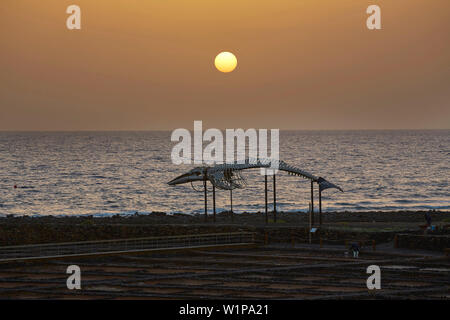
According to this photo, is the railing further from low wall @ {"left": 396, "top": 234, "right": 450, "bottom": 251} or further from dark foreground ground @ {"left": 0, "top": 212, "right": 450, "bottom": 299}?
low wall @ {"left": 396, "top": 234, "right": 450, "bottom": 251}

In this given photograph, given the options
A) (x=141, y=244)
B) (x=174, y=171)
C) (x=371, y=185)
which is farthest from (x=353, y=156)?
(x=141, y=244)

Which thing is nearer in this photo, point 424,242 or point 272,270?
point 272,270

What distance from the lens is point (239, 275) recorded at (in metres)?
32.7

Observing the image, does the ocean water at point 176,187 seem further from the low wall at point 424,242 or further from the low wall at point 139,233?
the low wall at point 424,242

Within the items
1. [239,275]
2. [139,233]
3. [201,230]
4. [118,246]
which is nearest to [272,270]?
[239,275]

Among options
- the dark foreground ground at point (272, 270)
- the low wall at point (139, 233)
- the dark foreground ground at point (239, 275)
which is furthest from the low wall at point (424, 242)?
the low wall at point (139, 233)

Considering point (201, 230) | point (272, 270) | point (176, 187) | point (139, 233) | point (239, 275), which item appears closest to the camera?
point (239, 275)

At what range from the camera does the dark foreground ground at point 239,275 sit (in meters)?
28.9

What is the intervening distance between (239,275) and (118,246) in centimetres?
1120

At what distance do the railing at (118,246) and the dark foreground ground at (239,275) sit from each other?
1464 millimetres

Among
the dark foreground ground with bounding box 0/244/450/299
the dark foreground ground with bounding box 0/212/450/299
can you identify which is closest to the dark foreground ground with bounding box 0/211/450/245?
the dark foreground ground with bounding box 0/212/450/299

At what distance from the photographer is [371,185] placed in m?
118

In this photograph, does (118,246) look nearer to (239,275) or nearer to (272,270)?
(239,275)

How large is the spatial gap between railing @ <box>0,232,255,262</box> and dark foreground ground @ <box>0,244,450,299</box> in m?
1.46
